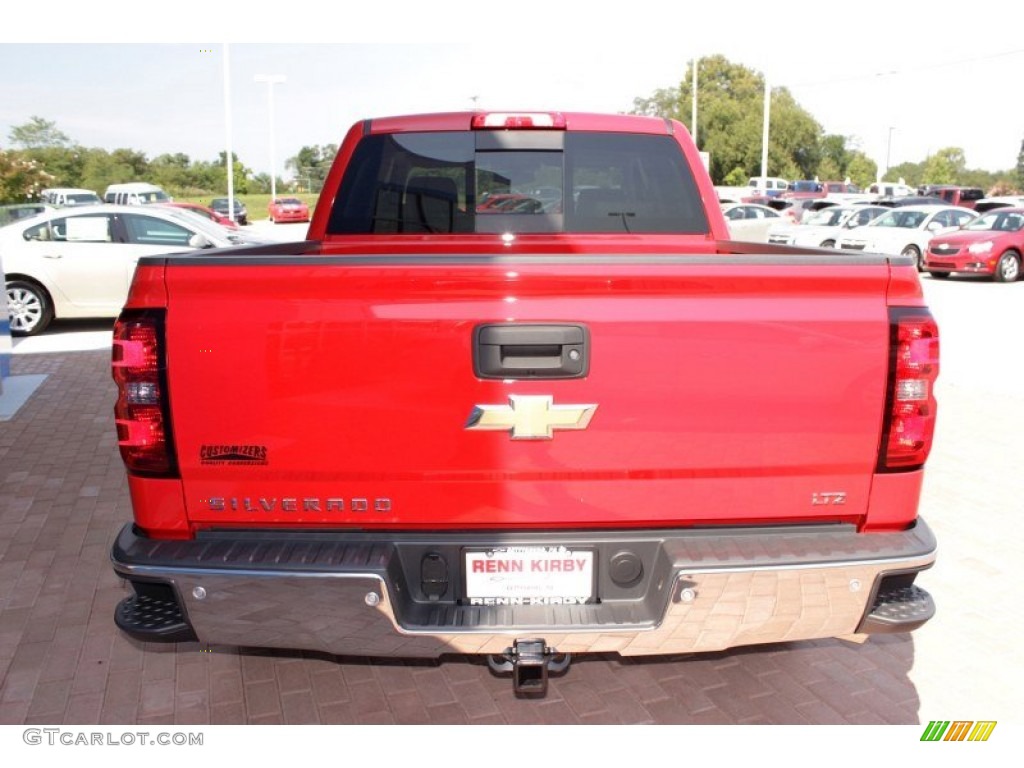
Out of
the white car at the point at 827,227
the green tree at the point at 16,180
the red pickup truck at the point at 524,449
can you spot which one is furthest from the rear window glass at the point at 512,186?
the green tree at the point at 16,180

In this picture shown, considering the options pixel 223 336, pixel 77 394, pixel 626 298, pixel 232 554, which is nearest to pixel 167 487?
pixel 232 554

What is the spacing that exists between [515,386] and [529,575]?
572 mm

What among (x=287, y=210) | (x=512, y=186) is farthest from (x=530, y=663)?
(x=287, y=210)

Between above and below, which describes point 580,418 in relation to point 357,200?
below

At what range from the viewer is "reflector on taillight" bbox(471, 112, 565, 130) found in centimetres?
416

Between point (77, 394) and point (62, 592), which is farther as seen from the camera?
point (77, 394)

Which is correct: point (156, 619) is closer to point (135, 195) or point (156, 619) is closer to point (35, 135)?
point (135, 195)

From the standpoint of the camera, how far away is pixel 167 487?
8.30 feet

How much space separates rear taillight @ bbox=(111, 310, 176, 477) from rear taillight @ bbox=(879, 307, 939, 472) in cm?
207

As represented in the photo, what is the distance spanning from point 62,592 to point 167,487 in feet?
7.43

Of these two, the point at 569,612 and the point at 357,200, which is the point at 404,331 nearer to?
the point at 569,612

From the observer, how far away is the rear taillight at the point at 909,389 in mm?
2465

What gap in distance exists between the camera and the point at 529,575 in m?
2.54

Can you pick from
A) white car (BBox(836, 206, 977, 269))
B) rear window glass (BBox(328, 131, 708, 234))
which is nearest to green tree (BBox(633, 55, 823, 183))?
white car (BBox(836, 206, 977, 269))
